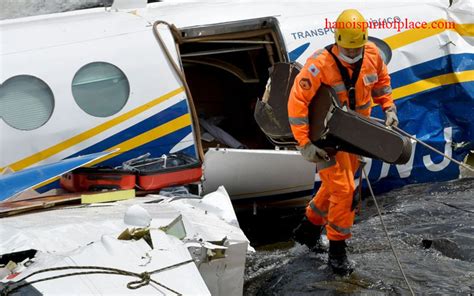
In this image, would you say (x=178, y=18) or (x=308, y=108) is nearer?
(x=308, y=108)

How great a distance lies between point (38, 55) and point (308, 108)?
2.35 meters

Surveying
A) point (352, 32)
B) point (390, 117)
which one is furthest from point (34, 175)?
point (390, 117)

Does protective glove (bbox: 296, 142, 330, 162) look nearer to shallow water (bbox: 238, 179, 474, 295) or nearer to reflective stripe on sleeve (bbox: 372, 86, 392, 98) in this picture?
reflective stripe on sleeve (bbox: 372, 86, 392, 98)

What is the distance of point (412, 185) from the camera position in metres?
7.73

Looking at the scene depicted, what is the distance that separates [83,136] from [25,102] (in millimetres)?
549

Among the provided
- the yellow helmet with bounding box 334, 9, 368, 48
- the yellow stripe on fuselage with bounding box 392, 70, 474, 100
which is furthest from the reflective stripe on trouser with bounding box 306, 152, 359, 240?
the yellow stripe on fuselage with bounding box 392, 70, 474, 100

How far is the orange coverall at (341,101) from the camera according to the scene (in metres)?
5.82

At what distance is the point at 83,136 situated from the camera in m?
6.48

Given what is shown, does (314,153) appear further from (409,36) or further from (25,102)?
(25,102)

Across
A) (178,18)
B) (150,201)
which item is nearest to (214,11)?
(178,18)

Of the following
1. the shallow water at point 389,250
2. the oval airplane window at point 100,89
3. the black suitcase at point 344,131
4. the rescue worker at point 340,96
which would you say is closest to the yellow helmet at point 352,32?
the rescue worker at point 340,96

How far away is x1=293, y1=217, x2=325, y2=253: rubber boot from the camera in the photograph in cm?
652

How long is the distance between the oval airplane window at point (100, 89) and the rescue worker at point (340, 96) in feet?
5.14

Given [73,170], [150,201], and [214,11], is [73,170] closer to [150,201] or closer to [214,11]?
[150,201]
